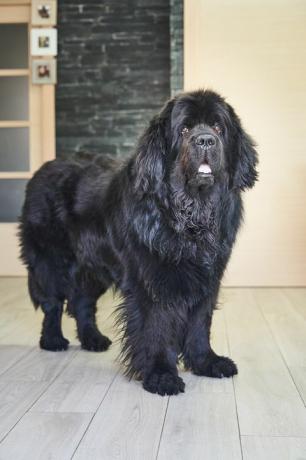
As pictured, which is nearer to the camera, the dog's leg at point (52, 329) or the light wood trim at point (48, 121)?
the dog's leg at point (52, 329)

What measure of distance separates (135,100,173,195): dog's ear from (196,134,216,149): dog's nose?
0.18 m

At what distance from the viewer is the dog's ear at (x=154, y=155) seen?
8.02ft

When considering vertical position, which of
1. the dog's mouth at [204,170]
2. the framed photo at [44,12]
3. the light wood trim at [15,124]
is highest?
the framed photo at [44,12]

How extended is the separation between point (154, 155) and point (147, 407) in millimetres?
900

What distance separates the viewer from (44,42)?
229 inches

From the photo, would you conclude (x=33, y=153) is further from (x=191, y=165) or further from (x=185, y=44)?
(x=191, y=165)

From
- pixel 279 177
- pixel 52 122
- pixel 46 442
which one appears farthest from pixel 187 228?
pixel 52 122

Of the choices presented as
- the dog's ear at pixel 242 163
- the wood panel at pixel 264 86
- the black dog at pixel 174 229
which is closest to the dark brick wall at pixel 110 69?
the wood panel at pixel 264 86

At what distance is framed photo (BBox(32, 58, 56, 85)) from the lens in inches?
229

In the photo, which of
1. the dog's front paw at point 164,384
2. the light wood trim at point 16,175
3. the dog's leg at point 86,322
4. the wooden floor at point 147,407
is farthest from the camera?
the light wood trim at point 16,175

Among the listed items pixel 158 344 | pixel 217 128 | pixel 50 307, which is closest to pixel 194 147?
pixel 217 128

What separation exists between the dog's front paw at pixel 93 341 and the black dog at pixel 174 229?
0.42m

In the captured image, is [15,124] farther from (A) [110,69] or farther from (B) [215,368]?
(B) [215,368]

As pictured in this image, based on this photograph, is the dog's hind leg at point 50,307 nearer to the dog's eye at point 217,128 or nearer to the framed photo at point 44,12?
the dog's eye at point 217,128
